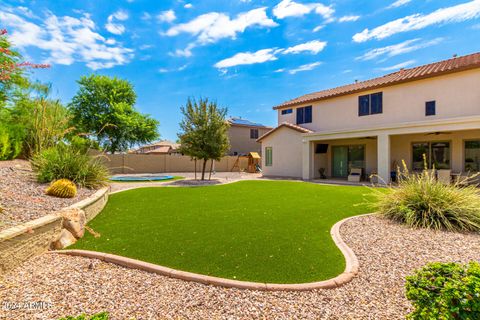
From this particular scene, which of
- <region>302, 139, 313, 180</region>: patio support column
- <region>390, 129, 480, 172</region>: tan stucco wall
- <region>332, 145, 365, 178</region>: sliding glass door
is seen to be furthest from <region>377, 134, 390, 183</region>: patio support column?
<region>302, 139, 313, 180</region>: patio support column

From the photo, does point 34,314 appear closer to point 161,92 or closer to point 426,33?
point 426,33

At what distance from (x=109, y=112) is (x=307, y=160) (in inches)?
941

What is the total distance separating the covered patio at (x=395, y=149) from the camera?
12.4 m

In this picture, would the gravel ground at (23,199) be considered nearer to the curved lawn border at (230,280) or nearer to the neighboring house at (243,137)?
the curved lawn border at (230,280)

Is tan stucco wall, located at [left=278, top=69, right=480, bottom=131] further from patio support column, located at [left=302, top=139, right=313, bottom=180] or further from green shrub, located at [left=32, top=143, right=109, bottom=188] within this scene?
green shrub, located at [left=32, top=143, right=109, bottom=188]

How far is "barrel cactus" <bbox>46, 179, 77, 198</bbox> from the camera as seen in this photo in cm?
635

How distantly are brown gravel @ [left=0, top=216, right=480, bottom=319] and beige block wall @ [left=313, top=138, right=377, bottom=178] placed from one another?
13489 millimetres

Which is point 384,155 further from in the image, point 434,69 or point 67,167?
point 67,167

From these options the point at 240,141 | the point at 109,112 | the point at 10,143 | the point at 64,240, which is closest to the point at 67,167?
the point at 64,240

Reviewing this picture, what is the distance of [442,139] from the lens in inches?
539

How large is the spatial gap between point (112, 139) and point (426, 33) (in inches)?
1233

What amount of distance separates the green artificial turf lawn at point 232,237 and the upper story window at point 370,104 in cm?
1011

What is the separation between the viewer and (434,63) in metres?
15.5

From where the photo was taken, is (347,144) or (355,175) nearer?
(355,175)
